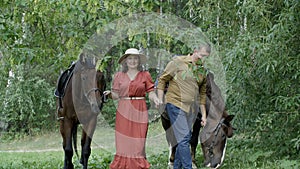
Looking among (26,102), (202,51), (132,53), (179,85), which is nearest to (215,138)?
(179,85)

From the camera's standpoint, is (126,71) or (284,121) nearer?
(126,71)

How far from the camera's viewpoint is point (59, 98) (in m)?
8.67

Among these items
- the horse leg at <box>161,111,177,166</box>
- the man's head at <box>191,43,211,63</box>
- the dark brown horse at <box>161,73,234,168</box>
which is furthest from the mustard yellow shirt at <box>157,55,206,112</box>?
the horse leg at <box>161,111,177,166</box>

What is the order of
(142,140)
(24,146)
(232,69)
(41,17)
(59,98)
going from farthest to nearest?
(24,146) < (59,98) < (232,69) < (41,17) < (142,140)

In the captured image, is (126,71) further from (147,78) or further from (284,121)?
(284,121)

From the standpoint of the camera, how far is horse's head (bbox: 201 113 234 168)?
298 inches

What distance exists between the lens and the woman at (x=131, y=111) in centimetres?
695

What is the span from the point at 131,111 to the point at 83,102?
4.50 feet

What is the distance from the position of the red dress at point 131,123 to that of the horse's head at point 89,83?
2.05 ft

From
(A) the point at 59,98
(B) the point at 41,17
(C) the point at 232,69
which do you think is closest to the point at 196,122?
(C) the point at 232,69

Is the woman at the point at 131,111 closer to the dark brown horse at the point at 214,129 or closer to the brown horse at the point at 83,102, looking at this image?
the brown horse at the point at 83,102

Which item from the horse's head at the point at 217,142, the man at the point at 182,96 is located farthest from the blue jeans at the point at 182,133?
the horse's head at the point at 217,142

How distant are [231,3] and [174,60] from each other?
167 centimetres

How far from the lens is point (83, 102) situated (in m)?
8.10
